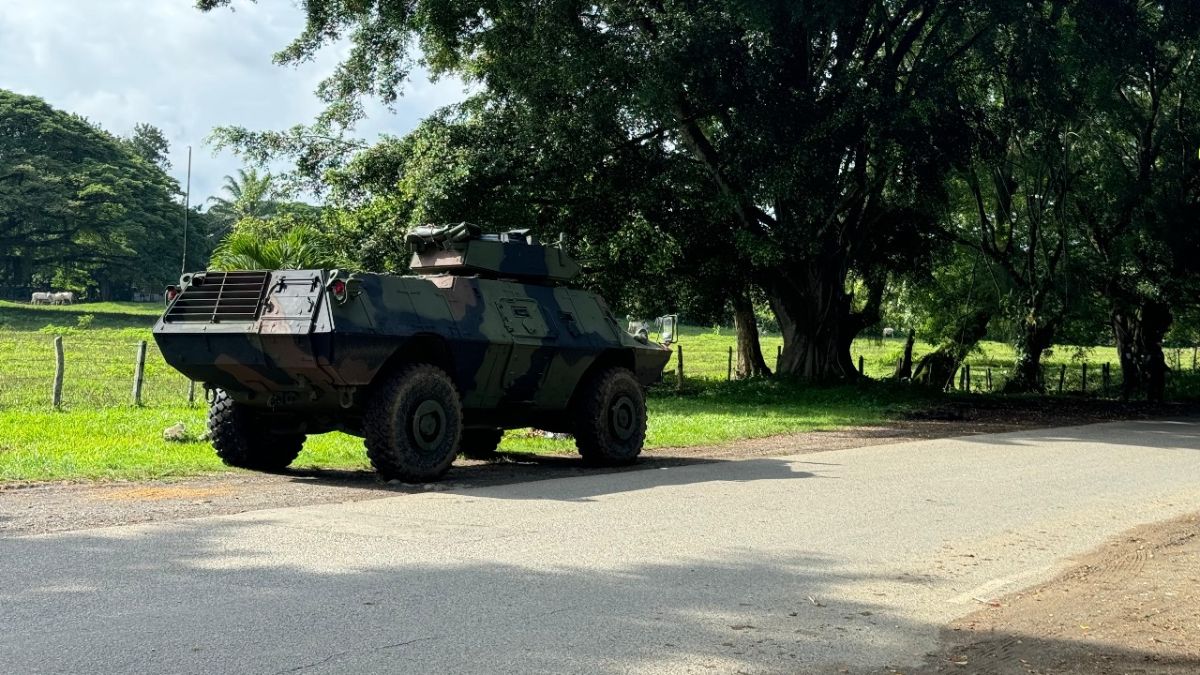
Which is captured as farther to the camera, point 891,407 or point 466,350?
point 891,407

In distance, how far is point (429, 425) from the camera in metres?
11.6

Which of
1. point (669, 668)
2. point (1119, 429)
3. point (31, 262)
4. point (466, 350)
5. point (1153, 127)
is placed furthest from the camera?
point (31, 262)

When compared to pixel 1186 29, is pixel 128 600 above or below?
below

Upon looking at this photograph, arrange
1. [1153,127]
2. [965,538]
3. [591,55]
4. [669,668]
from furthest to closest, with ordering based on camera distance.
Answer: [1153,127] < [591,55] < [965,538] < [669,668]

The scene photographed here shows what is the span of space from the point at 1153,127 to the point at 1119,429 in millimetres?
11161

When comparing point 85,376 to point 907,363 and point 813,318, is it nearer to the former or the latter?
point 813,318

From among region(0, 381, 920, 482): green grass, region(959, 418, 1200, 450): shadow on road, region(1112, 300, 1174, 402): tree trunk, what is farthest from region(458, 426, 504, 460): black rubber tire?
region(1112, 300, 1174, 402): tree trunk

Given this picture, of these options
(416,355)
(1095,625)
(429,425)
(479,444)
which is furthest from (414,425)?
(1095,625)

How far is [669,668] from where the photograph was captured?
539 cm

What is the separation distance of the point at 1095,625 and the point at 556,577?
111 inches

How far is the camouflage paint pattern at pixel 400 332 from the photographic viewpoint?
11.0m

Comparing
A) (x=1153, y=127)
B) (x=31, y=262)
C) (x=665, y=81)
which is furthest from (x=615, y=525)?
(x=31, y=262)

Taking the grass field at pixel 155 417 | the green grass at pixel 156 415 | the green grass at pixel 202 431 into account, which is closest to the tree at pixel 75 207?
the green grass at pixel 156 415

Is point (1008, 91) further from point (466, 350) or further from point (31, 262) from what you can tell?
point (31, 262)
